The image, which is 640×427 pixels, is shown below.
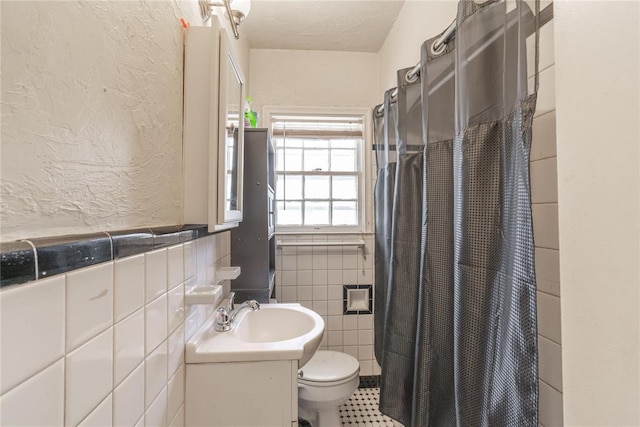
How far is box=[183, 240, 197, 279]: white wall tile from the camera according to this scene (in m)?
0.80

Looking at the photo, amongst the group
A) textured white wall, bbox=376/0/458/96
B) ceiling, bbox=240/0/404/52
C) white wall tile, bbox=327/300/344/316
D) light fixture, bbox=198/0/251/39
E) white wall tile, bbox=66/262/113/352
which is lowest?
white wall tile, bbox=327/300/344/316

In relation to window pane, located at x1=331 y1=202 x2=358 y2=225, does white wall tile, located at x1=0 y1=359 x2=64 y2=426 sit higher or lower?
lower

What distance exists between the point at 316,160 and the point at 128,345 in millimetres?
1781

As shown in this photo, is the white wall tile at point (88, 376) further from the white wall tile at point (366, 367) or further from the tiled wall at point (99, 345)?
the white wall tile at point (366, 367)

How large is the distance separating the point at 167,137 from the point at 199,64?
27cm

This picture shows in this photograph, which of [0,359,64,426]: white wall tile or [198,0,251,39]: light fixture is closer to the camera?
[0,359,64,426]: white wall tile

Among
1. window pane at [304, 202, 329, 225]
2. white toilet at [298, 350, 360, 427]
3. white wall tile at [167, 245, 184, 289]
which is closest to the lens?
white wall tile at [167, 245, 184, 289]

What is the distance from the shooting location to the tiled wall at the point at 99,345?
312 mm

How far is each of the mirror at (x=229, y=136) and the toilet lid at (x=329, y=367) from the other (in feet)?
3.03

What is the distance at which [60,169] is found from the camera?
15.6 inches

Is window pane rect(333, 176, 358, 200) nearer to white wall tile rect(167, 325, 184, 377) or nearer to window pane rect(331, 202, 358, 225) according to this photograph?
window pane rect(331, 202, 358, 225)

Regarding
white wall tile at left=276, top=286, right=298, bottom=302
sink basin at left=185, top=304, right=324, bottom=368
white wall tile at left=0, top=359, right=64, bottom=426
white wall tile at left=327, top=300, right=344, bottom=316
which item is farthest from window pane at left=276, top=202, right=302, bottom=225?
white wall tile at left=0, top=359, right=64, bottom=426

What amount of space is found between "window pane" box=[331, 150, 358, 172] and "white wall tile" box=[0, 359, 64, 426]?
192 centimetres

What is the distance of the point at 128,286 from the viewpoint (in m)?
0.51
